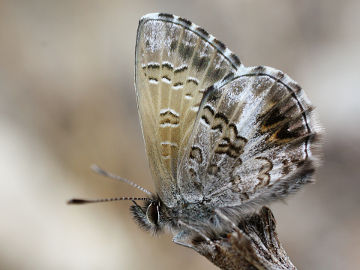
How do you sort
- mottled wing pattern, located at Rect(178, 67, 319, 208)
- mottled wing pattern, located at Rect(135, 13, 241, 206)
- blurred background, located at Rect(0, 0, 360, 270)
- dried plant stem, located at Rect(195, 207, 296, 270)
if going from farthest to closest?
blurred background, located at Rect(0, 0, 360, 270)
mottled wing pattern, located at Rect(135, 13, 241, 206)
mottled wing pattern, located at Rect(178, 67, 319, 208)
dried plant stem, located at Rect(195, 207, 296, 270)

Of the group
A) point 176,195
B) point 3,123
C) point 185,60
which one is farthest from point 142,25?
point 3,123

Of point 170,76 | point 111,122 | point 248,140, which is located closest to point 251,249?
point 248,140

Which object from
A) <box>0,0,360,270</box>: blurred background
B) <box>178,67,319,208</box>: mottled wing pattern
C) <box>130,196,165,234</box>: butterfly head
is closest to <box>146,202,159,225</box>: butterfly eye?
<box>130,196,165,234</box>: butterfly head

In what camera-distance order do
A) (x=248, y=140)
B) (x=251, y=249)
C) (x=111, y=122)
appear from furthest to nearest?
(x=111, y=122)
(x=248, y=140)
(x=251, y=249)

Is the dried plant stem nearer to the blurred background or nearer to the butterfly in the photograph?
the butterfly

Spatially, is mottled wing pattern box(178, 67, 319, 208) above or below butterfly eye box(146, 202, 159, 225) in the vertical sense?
above

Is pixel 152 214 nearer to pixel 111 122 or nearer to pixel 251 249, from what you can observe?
pixel 251 249

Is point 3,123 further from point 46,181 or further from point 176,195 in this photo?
point 176,195
